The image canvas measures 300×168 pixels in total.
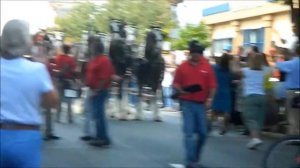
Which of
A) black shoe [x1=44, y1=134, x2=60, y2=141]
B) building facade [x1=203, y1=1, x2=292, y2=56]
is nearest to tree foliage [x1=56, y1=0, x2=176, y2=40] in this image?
building facade [x1=203, y1=1, x2=292, y2=56]

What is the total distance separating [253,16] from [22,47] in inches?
1101

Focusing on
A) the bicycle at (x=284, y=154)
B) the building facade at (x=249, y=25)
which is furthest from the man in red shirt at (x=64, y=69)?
the building facade at (x=249, y=25)

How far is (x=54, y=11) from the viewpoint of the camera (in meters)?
64.4

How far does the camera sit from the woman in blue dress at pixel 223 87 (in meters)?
14.1

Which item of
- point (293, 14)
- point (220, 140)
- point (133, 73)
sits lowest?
point (220, 140)

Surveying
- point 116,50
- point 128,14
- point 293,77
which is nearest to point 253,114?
point 293,77

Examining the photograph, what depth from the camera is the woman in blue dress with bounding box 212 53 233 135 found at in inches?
554

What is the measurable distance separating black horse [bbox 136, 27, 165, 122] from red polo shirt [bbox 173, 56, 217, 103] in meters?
6.58

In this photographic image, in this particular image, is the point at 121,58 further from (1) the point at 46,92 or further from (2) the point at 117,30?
(1) the point at 46,92

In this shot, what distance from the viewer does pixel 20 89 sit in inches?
193

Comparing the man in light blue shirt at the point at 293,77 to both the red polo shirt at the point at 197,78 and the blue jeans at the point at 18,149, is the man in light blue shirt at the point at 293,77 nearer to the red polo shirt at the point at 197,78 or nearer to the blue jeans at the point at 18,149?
the red polo shirt at the point at 197,78

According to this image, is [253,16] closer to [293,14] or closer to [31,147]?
[293,14]

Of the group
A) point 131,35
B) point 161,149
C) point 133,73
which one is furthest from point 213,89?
point 131,35

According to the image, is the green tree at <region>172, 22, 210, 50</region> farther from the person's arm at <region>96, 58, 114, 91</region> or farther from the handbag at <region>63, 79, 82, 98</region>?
the person's arm at <region>96, 58, 114, 91</region>
